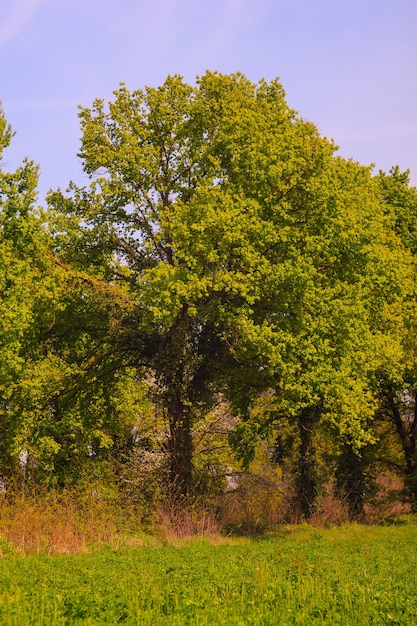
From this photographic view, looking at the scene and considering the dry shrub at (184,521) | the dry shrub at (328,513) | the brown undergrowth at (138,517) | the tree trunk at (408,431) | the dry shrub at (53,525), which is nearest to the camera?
the dry shrub at (53,525)

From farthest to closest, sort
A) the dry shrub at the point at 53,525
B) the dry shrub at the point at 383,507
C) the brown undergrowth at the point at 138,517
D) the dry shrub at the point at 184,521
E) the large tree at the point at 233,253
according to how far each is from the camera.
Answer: the dry shrub at the point at 383,507 → the large tree at the point at 233,253 → the dry shrub at the point at 184,521 → the brown undergrowth at the point at 138,517 → the dry shrub at the point at 53,525

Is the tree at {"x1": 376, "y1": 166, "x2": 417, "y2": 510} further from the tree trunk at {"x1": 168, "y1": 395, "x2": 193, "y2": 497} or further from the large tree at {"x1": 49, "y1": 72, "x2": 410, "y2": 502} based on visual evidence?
the tree trunk at {"x1": 168, "y1": 395, "x2": 193, "y2": 497}

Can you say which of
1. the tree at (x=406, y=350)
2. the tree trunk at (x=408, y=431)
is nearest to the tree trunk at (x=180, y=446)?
the tree at (x=406, y=350)

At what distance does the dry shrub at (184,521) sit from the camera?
2433 centimetres

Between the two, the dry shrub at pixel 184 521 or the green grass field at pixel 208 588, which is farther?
the dry shrub at pixel 184 521

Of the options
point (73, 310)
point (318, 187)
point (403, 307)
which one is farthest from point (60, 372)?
point (403, 307)

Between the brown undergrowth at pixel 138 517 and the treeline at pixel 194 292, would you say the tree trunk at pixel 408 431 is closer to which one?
the brown undergrowth at pixel 138 517

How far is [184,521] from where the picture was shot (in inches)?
998

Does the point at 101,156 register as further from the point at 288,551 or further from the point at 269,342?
the point at 288,551

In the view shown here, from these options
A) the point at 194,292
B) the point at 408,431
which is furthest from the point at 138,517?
the point at 408,431

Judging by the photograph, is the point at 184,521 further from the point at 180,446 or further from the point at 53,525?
the point at 53,525

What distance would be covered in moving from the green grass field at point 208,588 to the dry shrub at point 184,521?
5.33 m

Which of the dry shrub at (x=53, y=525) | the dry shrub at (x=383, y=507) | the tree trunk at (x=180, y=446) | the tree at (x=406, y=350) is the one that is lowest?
the dry shrub at (x=383, y=507)

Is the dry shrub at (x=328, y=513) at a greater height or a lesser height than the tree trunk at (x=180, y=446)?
lesser
